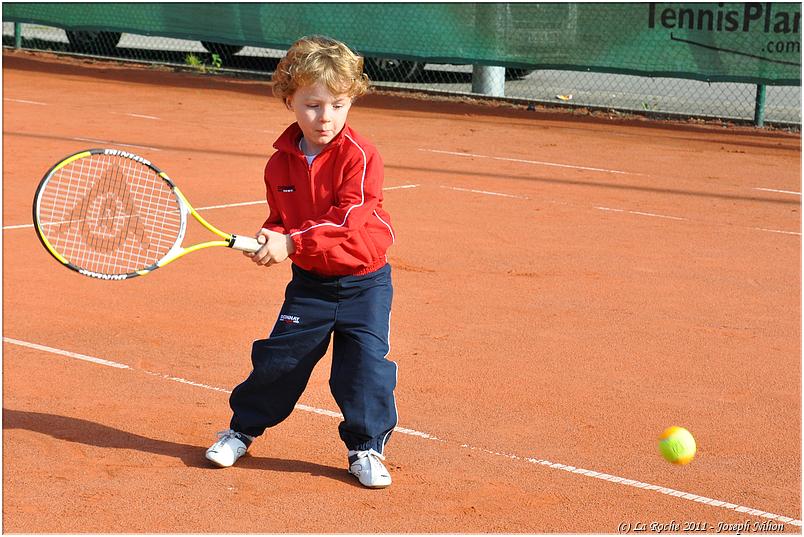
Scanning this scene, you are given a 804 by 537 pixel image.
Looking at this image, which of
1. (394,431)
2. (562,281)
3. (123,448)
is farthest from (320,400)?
(562,281)

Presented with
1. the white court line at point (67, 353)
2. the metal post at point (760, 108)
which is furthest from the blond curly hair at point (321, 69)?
the metal post at point (760, 108)

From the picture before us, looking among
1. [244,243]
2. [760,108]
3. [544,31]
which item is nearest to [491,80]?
[544,31]

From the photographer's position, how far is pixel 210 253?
6.84 metres

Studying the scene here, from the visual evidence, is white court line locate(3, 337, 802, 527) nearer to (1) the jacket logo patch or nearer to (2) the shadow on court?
(2) the shadow on court

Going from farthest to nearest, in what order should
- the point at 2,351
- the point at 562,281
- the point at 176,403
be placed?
the point at 562,281 < the point at 2,351 < the point at 176,403

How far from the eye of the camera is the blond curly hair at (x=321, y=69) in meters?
3.46

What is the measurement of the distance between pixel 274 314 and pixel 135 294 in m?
0.77

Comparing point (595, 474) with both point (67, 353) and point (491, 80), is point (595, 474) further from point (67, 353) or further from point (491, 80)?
point (491, 80)

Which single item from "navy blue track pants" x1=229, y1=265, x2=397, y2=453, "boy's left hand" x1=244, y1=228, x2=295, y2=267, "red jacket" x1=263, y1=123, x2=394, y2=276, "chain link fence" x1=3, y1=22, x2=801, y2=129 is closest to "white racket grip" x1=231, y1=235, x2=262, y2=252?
"boy's left hand" x1=244, y1=228, x2=295, y2=267

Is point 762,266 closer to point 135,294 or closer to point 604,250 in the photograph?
point 604,250

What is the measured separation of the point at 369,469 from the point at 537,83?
14.0 metres

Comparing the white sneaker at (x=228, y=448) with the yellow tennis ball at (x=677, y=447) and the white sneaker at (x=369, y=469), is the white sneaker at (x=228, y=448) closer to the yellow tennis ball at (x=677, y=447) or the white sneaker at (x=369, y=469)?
the white sneaker at (x=369, y=469)

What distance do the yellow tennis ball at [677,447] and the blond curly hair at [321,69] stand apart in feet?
5.04

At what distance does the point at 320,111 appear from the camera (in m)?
3.52
